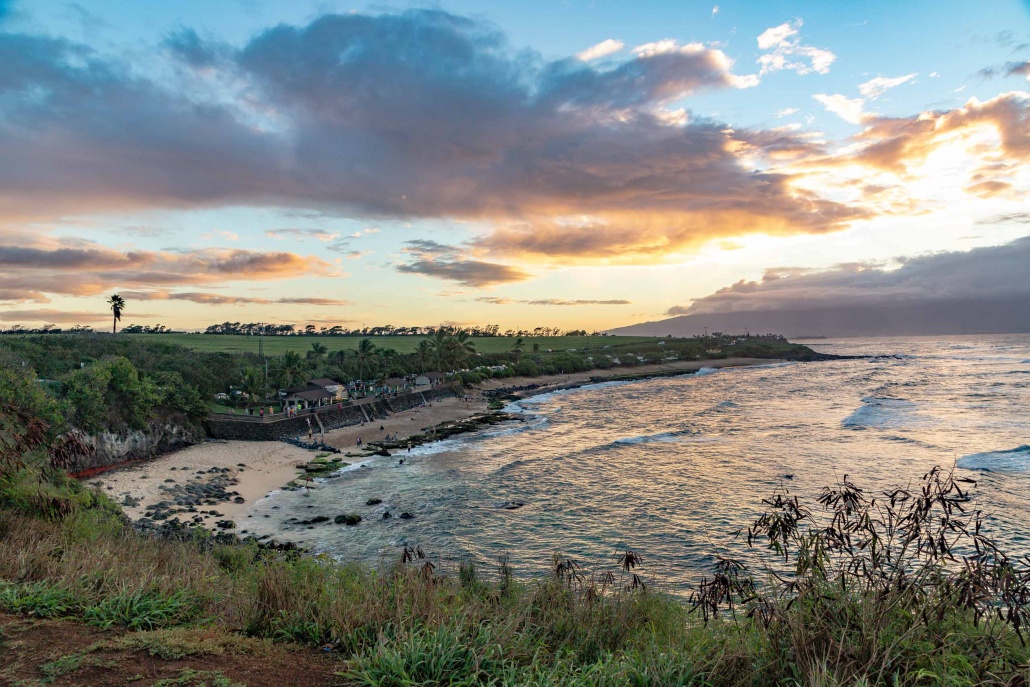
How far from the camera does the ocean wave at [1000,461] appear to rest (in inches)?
1270

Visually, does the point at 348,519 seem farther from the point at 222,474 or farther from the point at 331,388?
the point at 331,388

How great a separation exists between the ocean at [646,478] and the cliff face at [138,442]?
15086mm

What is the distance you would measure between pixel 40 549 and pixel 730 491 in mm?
29343

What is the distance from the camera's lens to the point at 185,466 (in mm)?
36531

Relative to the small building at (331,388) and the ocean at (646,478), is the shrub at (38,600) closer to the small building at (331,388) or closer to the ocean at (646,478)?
the ocean at (646,478)

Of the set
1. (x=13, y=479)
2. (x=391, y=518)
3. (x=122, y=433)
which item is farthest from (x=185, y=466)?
(x=13, y=479)

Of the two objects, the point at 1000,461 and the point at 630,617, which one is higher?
the point at 630,617

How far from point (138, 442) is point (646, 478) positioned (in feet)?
121

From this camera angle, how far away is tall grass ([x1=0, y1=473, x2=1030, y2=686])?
511cm

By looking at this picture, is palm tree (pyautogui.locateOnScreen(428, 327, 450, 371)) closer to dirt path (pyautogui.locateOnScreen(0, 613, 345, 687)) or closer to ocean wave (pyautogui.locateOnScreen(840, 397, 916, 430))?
ocean wave (pyautogui.locateOnScreen(840, 397, 916, 430))

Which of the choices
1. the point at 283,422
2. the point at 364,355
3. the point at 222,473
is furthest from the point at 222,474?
the point at 364,355

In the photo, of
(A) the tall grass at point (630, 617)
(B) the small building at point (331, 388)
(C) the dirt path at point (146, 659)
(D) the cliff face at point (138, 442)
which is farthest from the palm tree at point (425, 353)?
(C) the dirt path at point (146, 659)

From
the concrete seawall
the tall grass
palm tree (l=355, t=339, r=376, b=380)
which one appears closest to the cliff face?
the concrete seawall

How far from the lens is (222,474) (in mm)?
34812
